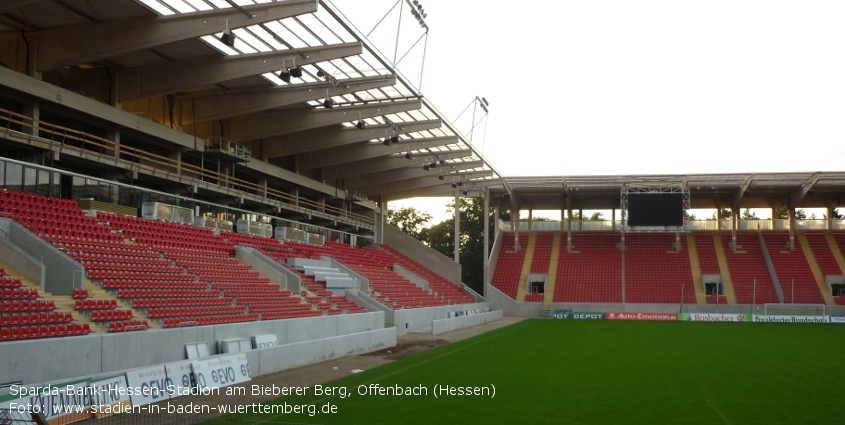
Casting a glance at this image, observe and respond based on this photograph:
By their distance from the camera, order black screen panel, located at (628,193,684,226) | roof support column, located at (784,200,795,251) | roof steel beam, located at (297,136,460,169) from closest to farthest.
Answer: roof steel beam, located at (297,136,460,169), black screen panel, located at (628,193,684,226), roof support column, located at (784,200,795,251)

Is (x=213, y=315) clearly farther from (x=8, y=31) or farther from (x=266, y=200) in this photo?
(x=266, y=200)

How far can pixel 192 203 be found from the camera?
28.0m

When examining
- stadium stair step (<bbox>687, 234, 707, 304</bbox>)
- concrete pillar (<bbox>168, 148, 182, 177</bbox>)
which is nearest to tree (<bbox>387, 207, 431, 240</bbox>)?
stadium stair step (<bbox>687, 234, 707, 304</bbox>)

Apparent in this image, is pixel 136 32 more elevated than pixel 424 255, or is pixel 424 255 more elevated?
pixel 136 32

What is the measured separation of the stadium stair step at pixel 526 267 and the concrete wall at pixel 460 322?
4266 millimetres

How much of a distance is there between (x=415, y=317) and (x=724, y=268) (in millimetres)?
26143

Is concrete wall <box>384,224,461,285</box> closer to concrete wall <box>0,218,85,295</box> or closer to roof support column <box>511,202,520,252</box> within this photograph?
roof support column <box>511,202,520,252</box>

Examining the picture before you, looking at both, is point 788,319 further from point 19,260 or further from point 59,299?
point 19,260

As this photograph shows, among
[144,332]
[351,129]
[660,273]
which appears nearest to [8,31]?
[144,332]

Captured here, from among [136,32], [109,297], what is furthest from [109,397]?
[136,32]

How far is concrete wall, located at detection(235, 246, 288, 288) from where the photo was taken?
26766 millimetres

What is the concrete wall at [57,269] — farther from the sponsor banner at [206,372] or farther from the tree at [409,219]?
the tree at [409,219]

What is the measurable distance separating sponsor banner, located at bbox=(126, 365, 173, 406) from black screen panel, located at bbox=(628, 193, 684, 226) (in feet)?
128

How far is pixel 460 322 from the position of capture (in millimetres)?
36781
